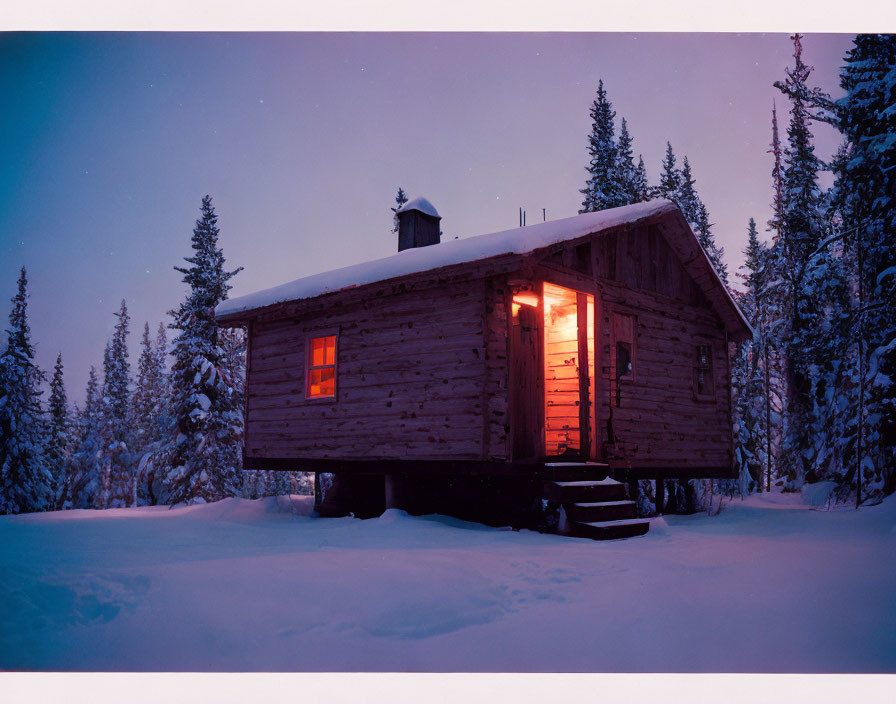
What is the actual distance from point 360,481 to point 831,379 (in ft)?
38.1

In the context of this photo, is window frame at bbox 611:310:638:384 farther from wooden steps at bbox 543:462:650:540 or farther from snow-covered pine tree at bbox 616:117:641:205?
snow-covered pine tree at bbox 616:117:641:205

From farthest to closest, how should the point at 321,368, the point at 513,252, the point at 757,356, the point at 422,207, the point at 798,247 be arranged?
the point at 757,356 → the point at 798,247 → the point at 422,207 → the point at 321,368 → the point at 513,252

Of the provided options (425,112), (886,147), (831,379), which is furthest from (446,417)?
(831,379)

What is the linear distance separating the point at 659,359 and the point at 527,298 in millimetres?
3707

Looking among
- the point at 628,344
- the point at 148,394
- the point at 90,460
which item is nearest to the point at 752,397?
the point at 628,344

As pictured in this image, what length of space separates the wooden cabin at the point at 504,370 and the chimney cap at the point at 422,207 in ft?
15.8

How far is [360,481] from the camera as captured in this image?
13.2 m

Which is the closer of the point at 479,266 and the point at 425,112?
the point at 425,112

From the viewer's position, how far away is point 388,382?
37.0 ft

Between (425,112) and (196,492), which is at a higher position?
(425,112)

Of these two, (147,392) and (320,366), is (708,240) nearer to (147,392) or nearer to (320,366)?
(320,366)

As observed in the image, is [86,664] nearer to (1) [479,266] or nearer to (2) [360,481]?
(1) [479,266]

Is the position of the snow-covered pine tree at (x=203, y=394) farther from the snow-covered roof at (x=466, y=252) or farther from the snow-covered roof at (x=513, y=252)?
the snow-covered roof at (x=466, y=252)
